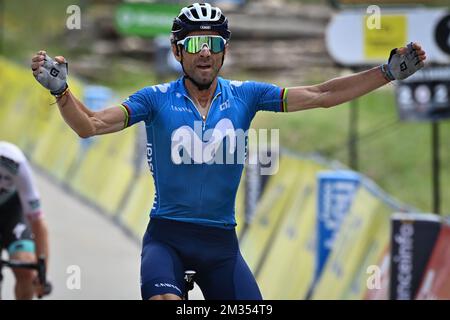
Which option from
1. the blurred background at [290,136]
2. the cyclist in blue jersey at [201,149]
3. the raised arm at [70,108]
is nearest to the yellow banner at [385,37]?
the blurred background at [290,136]

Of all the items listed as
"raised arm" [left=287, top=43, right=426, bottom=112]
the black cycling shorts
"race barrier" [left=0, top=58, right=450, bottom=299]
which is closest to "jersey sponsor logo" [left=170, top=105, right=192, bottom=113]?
"raised arm" [left=287, top=43, right=426, bottom=112]

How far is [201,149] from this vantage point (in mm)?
6090

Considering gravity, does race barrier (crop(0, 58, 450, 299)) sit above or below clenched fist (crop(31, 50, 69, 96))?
below

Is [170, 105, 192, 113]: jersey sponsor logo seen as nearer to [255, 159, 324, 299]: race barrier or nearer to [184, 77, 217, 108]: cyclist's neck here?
[184, 77, 217, 108]: cyclist's neck

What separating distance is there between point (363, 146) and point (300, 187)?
10910mm

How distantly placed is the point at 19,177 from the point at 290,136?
1508 cm

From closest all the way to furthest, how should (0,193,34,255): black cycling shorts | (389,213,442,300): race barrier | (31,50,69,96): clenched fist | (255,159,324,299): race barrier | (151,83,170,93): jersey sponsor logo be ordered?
(31,50,69,96): clenched fist
(151,83,170,93): jersey sponsor logo
(389,213,442,300): race barrier
(0,193,34,255): black cycling shorts
(255,159,324,299): race barrier

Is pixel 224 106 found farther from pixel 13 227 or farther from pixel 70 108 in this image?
pixel 13 227

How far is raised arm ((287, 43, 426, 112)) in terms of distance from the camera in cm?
596

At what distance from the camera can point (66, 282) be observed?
1310 cm

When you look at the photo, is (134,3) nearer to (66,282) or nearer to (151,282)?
(66,282)

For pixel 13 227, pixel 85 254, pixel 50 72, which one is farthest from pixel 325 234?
pixel 85 254

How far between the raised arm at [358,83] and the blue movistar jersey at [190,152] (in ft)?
1.14

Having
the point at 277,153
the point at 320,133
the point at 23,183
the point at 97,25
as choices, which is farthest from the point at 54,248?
the point at 97,25
